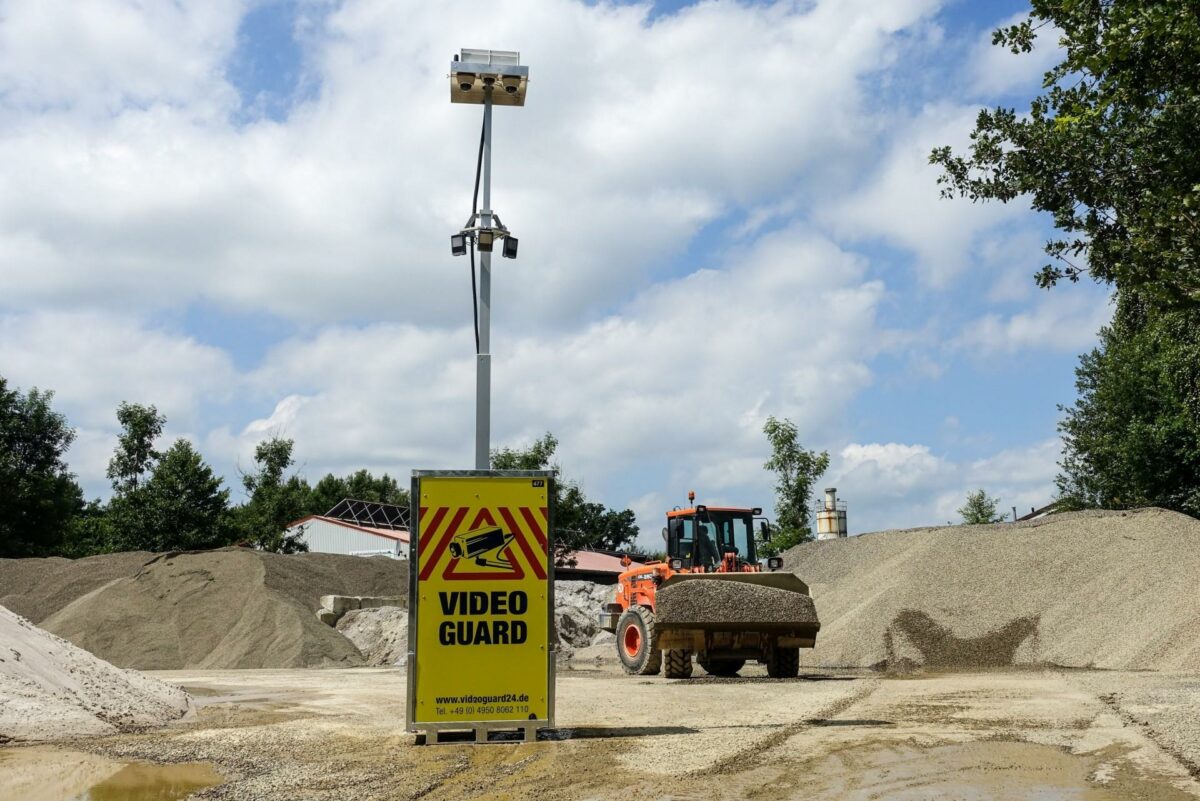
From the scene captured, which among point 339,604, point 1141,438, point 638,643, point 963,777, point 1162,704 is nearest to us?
point 963,777

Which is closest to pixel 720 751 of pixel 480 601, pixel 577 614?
pixel 480 601

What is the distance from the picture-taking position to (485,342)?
13227 mm

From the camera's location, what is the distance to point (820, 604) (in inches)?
1236

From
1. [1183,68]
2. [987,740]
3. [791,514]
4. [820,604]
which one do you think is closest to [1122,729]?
[987,740]

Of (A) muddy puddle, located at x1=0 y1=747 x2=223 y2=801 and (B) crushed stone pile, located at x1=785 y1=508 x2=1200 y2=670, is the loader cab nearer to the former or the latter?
(B) crushed stone pile, located at x1=785 y1=508 x2=1200 y2=670

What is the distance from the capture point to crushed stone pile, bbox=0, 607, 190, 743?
10.3 meters

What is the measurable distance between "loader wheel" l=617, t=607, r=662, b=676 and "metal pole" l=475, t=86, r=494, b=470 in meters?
6.87

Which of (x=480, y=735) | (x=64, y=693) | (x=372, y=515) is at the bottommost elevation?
(x=480, y=735)

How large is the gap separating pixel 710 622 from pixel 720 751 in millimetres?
9157

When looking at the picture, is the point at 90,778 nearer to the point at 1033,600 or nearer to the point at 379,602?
the point at 1033,600

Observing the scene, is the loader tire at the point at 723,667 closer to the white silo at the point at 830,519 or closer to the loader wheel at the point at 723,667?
the loader wheel at the point at 723,667

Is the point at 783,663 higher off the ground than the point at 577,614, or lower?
lower

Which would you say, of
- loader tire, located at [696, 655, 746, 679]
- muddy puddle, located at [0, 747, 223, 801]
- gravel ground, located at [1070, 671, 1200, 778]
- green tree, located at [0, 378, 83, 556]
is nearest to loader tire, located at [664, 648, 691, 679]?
loader tire, located at [696, 655, 746, 679]

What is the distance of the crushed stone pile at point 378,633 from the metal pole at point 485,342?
17928 millimetres
